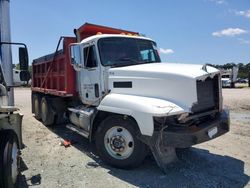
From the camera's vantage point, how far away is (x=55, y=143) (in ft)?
27.7

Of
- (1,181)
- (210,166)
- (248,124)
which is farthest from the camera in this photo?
(248,124)

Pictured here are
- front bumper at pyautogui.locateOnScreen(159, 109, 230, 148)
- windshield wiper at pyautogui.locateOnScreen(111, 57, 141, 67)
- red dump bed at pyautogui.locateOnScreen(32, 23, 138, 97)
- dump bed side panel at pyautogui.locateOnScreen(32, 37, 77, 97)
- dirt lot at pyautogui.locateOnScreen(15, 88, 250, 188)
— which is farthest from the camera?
dump bed side panel at pyautogui.locateOnScreen(32, 37, 77, 97)

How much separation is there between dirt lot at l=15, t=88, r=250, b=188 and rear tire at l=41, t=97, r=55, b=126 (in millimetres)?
1505

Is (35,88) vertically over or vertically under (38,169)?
over

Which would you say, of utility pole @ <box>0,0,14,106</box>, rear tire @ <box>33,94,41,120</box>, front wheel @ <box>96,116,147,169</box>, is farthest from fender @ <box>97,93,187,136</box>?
rear tire @ <box>33,94,41,120</box>

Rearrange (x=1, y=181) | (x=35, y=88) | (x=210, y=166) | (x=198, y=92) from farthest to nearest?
(x=35, y=88), (x=210, y=166), (x=198, y=92), (x=1, y=181)

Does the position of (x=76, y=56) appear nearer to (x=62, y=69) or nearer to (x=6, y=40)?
(x=62, y=69)

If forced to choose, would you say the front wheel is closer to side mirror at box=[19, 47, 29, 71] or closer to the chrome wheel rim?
the chrome wheel rim

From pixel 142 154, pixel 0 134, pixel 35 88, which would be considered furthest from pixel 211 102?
pixel 35 88

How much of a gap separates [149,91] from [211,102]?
54.0 inches

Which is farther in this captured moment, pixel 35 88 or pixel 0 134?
pixel 35 88

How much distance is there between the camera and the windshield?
725cm

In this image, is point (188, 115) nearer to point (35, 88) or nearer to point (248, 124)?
point (248, 124)

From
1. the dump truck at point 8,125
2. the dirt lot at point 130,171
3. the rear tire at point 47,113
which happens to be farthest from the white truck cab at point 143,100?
the rear tire at point 47,113
